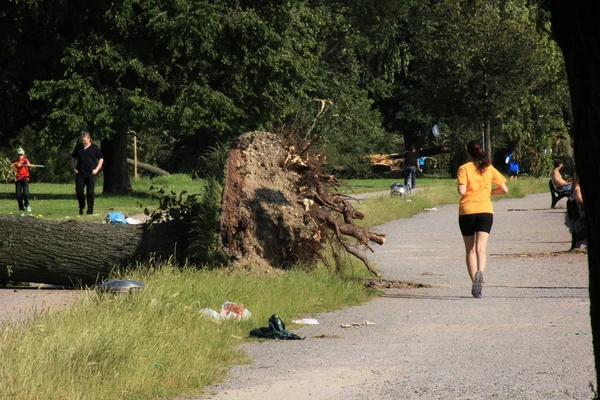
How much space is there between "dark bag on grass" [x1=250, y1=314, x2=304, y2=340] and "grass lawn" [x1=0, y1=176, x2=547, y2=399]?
149mm

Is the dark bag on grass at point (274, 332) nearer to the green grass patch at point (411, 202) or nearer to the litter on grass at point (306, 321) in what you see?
the litter on grass at point (306, 321)

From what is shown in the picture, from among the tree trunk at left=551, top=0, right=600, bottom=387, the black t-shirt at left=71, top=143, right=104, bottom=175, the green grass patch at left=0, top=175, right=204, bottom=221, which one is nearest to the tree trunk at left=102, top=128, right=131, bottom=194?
the green grass patch at left=0, top=175, right=204, bottom=221

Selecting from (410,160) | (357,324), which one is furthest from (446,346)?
(410,160)

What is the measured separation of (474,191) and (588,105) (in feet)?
32.3

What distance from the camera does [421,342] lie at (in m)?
10.0

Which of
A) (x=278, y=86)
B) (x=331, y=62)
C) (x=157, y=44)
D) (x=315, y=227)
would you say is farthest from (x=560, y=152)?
(x=315, y=227)

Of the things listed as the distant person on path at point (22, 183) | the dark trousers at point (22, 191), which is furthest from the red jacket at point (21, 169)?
the dark trousers at point (22, 191)

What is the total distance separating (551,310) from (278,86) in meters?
25.8

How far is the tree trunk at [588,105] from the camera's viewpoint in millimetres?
4180

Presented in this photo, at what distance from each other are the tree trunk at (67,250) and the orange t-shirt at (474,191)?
3.45 m

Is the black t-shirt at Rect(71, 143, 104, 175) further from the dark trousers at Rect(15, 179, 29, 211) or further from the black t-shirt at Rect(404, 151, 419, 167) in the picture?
the black t-shirt at Rect(404, 151, 419, 167)

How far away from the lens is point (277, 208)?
14086 mm

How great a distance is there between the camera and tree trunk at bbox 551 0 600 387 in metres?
4.18

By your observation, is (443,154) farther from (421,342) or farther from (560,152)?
(421,342)
